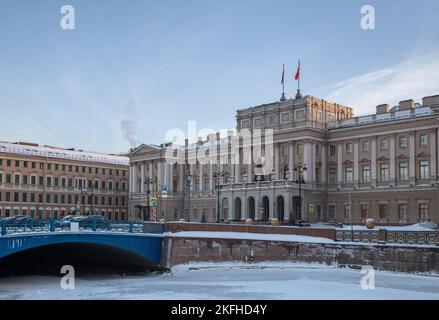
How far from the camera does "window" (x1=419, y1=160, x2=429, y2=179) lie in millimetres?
76300

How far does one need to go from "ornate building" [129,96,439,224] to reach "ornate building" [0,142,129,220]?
30096 mm

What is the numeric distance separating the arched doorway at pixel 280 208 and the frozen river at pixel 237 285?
34.1 meters

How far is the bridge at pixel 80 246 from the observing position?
4431 cm

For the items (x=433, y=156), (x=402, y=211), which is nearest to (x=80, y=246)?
(x=402, y=211)

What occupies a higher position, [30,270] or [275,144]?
[275,144]

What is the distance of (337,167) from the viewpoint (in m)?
87.2

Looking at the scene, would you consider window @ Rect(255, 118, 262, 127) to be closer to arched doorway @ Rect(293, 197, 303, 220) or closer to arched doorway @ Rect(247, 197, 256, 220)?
arched doorway @ Rect(247, 197, 256, 220)

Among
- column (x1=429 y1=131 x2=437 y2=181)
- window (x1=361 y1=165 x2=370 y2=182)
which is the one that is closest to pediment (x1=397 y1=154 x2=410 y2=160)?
column (x1=429 y1=131 x2=437 y2=181)

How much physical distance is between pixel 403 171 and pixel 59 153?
65942 mm

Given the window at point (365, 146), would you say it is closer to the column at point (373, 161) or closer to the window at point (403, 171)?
the column at point (373, 161)
